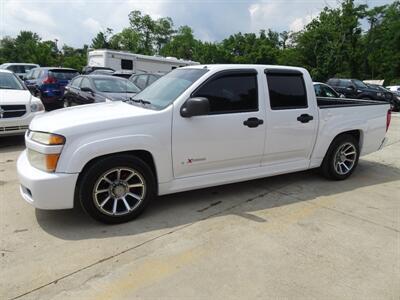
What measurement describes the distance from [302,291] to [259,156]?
220cm

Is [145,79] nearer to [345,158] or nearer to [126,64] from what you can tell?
[345,158]

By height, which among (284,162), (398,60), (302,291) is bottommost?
(302,291)

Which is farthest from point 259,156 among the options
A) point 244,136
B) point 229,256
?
point 229,256

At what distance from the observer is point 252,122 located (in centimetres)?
461

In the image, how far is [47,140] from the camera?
366cm

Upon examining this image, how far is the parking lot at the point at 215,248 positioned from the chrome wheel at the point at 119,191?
0.65 feet

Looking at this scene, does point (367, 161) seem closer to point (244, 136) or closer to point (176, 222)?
point (244, 136)

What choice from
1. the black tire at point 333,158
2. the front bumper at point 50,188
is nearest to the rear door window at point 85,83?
the front bumper at point 50,188

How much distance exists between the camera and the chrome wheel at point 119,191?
3.87m

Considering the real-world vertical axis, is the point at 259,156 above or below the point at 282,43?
below

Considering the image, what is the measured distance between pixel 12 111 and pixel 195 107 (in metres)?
5.06

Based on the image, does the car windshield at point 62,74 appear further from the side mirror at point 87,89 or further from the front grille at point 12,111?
the front grille at point 12,111

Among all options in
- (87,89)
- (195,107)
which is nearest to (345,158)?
(195,107)

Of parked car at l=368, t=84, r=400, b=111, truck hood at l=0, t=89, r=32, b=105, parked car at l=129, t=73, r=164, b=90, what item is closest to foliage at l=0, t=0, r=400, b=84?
parked car at l=368, t=84, r=400, b=111
